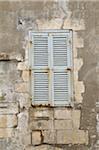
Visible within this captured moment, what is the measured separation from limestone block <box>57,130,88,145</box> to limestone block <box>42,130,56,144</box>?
3.2 inches

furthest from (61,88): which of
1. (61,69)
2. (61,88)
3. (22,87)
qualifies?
(22,87)

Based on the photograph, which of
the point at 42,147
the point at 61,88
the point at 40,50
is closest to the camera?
the point at 42,147

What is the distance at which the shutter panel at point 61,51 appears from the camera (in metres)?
7.76

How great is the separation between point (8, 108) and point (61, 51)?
1.31m

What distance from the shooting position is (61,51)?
7801 mm

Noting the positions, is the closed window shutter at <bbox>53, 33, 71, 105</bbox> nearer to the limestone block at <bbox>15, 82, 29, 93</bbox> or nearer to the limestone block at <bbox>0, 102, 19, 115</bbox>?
the limestone block at <bbox>15, 82, 29, 93</bbox>

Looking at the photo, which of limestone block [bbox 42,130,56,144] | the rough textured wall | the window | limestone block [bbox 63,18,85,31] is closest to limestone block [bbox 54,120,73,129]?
the rough textured wall

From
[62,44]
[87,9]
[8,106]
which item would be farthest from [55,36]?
[8,106]

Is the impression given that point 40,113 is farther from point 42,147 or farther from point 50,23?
point 50,23

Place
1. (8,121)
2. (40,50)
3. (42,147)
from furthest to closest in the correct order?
1. (40,50)
2. (8,121)
3. (42,147)

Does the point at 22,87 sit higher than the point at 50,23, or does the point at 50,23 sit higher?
the point at 50,23

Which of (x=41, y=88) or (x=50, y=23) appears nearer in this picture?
(x=41, y=88)

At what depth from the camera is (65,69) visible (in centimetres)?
771

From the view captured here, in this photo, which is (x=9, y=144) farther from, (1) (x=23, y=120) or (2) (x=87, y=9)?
(2) (x=87, y=9)
